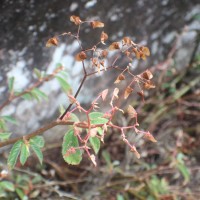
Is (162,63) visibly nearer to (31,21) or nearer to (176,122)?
(176,122)

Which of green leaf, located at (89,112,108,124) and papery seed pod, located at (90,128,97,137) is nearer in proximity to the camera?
papery seed pod, located at (90,128,97,137)

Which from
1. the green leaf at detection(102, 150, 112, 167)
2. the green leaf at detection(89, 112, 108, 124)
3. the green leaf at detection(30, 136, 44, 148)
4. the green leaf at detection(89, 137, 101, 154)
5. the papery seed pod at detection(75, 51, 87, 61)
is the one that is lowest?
the green leaf at detection(102, 150, 112, 167)

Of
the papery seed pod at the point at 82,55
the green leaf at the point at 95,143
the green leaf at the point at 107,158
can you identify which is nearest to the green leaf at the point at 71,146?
the green leaf at the point at 95,143

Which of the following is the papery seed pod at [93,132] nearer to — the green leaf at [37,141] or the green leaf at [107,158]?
the green leaf at [37,141]

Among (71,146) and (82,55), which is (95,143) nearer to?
(71,146)

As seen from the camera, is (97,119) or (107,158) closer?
(97,119)

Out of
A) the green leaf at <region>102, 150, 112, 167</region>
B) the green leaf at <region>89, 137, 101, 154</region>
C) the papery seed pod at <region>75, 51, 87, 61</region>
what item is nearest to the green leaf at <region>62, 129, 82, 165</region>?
the green leaf at <region>89, 137, 101, 154</region>

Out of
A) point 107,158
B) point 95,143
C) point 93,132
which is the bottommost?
point 107,158

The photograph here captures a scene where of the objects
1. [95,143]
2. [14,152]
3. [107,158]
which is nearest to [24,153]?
[14,152]

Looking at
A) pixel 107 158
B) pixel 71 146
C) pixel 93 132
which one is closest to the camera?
A: pixel 93 132

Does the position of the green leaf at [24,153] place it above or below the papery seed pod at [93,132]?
below

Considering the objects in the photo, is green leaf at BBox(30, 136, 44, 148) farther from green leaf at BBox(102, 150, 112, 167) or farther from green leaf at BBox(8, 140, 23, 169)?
green leaf at BBox(102, 150, 112, 167)

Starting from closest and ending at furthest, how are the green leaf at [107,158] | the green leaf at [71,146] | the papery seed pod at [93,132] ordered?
the papery seed pod at [93,132]
the green leaf at [71,146]
the green leaf at [107,158]
